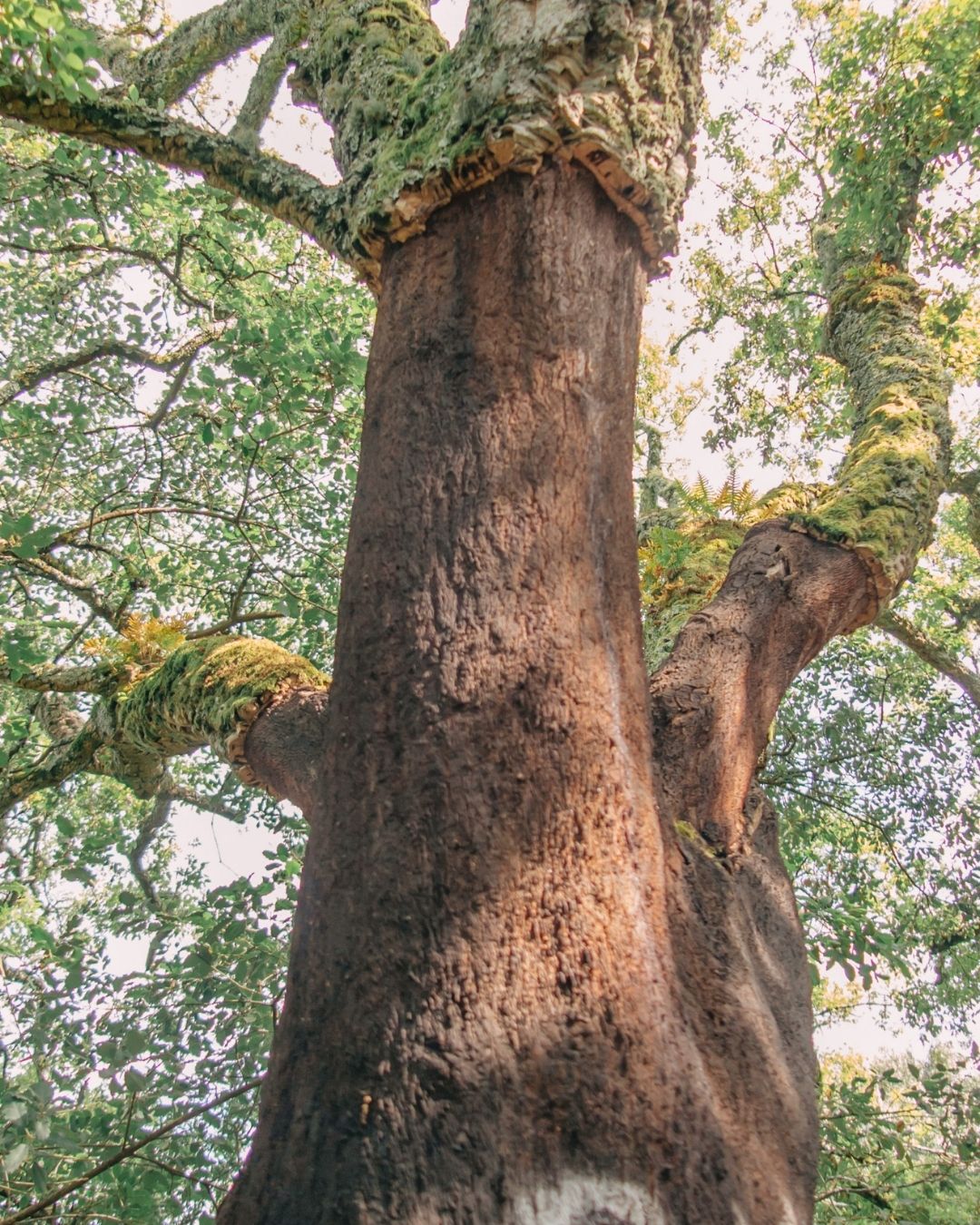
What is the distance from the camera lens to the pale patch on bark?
1.13 m

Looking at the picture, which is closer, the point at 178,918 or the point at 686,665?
the point at 686,665

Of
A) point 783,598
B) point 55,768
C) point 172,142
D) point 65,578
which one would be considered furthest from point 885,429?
point 65,578

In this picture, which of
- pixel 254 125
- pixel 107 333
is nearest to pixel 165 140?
pixel 254 125

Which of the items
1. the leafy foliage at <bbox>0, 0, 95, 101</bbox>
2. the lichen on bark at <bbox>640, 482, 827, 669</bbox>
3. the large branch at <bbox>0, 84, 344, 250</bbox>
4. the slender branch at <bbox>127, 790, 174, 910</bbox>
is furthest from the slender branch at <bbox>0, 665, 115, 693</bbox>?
the slender branch at <bbox>127, 790, 174, 910</bbox>

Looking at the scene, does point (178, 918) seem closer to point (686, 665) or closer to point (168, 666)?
point (168, 666)

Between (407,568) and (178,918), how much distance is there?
4.01m

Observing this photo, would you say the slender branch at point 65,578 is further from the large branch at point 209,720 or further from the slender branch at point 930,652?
the slender branch at point 930,652

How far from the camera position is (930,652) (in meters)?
6.28

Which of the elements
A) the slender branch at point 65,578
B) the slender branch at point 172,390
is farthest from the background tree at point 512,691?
the slender branch at point 172,390

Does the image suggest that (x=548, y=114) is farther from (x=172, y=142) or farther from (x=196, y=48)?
(x=196, y=48)

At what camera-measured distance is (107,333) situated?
25.7 ft

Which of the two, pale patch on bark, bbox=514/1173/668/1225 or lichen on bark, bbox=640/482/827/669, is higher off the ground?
lichen on bark, bbox=640/482/827/669

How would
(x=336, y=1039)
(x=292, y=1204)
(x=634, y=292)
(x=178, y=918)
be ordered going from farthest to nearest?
(x=178, y=918) < (x=634, y=292) < (x=336, y=1039) < (x=292, y=1204)

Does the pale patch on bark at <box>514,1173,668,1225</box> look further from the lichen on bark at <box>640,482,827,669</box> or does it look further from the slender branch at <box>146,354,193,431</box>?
the slender branch at <box>146,354,193,431</box>
